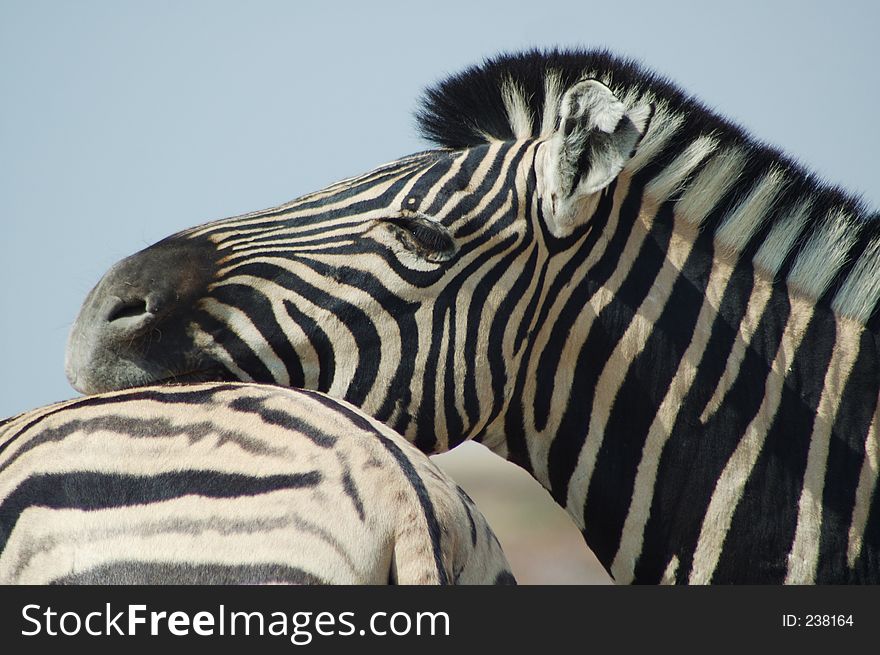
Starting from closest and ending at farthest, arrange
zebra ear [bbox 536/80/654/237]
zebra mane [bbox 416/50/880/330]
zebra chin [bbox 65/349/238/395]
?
zebra chin [bbox 65/349/238/395] < zebra ear [bbox 536/80/654/237] < zebra mane [bbox 416/50/880/330]

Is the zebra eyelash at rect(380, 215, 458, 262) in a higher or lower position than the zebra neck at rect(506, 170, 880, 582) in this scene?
higher

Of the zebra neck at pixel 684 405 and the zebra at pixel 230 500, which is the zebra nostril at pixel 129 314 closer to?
the zebra at pixel 230 500

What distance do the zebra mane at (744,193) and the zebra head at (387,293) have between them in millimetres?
380

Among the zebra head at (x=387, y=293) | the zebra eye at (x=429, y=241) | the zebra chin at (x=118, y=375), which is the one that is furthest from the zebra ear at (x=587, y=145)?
the zebra chin at (x=118, y=375)

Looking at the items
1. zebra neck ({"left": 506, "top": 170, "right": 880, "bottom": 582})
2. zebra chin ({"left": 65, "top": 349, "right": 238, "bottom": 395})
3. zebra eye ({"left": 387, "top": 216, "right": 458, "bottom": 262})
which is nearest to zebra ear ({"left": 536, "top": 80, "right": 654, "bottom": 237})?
zebra neck ({"left": 506, "top": 170, "right": 880, "bottom": 582})

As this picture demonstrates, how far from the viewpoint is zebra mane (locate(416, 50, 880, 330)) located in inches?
176

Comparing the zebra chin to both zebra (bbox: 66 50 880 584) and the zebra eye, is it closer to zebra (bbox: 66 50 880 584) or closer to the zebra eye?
zebra (bbox: 66 50 880 584)

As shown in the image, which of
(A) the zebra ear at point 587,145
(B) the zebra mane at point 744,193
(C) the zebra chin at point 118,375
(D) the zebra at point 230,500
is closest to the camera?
(D) the zebra at point 230,500

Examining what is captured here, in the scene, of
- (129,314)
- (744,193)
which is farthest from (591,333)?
(129,314)

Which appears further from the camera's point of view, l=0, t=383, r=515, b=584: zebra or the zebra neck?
the zebra neck

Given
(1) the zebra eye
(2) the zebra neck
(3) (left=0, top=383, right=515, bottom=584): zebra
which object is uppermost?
(1) the zebra eye

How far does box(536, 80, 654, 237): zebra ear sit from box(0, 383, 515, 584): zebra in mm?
1860

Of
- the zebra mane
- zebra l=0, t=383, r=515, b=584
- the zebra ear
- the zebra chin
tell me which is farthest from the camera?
the zebra mane

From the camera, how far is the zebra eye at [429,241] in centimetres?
427
